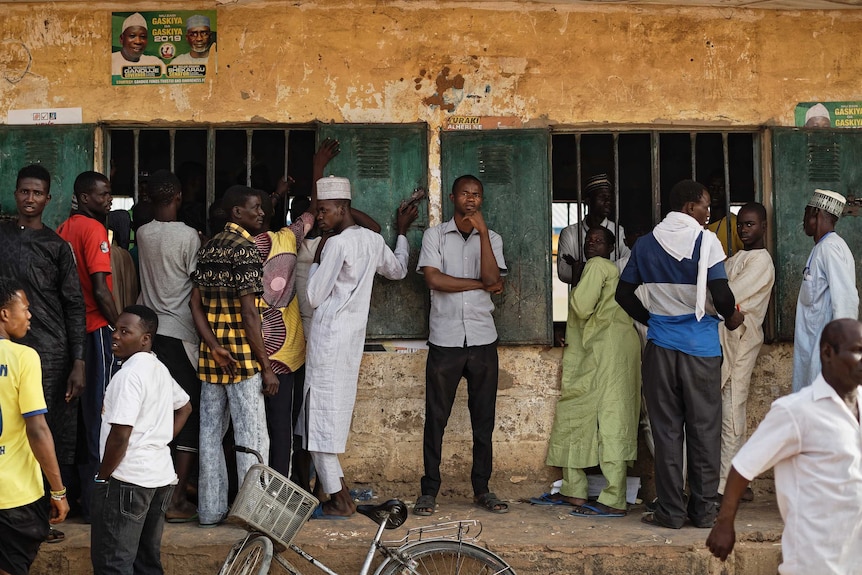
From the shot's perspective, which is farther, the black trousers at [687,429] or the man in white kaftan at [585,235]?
the man in white kaftan at [585,235]

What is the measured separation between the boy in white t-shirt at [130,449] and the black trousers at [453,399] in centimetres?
192

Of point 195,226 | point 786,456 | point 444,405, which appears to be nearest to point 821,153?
point 444,405

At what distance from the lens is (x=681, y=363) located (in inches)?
204

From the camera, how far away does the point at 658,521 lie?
17.2ft

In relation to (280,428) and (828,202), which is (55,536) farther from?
(828,202)

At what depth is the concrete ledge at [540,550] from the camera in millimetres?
4891

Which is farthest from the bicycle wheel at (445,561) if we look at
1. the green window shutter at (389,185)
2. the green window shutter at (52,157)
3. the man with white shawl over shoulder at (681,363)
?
the green window shutter at (52,157)

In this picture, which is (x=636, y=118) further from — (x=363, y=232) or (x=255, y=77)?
(x=255, y=77)

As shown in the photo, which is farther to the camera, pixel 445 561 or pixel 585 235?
pixel 585 235

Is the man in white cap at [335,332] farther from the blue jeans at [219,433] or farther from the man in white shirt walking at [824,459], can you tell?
the man in white shirt walking at [824,459]

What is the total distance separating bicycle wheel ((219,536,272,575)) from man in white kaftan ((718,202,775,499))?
2.81m

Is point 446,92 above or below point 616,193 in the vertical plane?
above

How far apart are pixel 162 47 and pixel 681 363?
3659 millimetres

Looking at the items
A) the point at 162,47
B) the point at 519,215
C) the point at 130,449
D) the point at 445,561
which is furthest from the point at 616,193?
the point at 130,449
